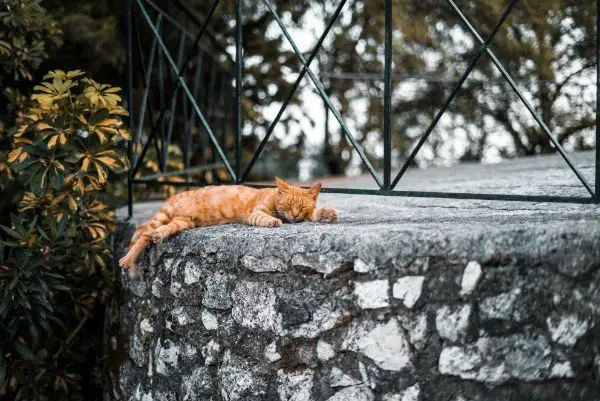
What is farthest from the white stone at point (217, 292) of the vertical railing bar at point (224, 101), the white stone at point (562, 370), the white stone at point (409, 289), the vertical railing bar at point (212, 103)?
the vertical railing bar at point (224, 101)

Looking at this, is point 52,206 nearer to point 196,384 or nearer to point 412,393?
point 196,384

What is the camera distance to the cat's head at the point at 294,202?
2555mm

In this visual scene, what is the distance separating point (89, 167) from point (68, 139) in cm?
16

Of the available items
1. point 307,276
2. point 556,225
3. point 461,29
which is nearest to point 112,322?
point 307,276

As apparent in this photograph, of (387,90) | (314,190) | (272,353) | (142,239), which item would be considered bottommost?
(272,353)

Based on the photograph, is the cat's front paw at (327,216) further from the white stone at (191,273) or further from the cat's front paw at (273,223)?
the white stone at (191,273)

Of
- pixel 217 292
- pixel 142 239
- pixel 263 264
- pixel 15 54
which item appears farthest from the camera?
pixel 15 54

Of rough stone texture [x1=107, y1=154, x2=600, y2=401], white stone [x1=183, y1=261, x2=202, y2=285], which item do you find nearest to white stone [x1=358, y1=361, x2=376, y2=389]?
rough stone texture [x1=107, y1=154, x2=600, y2=401]

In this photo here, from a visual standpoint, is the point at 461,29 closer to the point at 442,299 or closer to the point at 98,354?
the point at 98,354

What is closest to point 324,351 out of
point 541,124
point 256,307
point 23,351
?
point 256,307

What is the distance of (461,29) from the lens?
8.70 metres

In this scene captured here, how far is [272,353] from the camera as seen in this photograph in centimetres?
217

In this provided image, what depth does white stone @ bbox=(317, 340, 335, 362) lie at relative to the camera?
2.07m

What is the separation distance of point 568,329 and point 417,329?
0.45 metres
